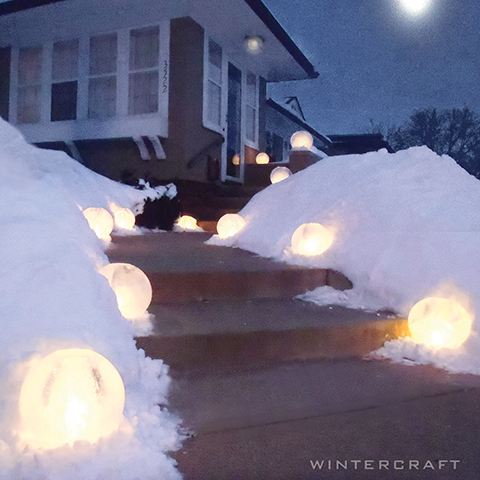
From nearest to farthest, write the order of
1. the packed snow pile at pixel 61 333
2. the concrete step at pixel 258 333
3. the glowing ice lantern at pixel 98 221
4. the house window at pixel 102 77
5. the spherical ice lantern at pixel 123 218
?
the packed snow pile at pixel 61 333 → the concrete step at pixel 258 333 → the glowing ice lantern at pixel 98 221 → the spherical ice lantern at pixel 123 218 → the house window at pixel 102 77

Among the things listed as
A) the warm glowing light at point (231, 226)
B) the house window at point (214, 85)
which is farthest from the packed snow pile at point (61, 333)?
the house window at point (214, 85)

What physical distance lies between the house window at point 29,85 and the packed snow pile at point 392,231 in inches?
296

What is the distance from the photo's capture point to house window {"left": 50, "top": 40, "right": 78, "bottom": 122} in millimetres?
9359

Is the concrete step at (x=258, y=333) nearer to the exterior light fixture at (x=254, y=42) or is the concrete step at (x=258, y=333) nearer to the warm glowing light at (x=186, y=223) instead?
the warm glowing light at (x=186, y=223)

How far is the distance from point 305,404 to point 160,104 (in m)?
7.69

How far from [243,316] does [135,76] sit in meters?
7.58

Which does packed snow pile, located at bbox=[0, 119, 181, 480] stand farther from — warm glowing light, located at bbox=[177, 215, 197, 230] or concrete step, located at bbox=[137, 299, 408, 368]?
warm glowing light, located at bbox=[177, 215, 197, 230]

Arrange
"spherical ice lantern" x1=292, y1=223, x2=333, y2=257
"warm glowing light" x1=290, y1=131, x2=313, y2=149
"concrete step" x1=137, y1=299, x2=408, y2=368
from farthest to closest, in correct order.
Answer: "warm glowing light" x1=290, y1=131, x2=313, y2=149 → "spherical ice lantern" x1=292, y1=223, x2=333, y2=257 → "concrete step" x1=137, y1=299, x2=408, y2=368

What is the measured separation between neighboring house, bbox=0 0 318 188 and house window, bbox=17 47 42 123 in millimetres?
24

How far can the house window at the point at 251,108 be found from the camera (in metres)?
11.3

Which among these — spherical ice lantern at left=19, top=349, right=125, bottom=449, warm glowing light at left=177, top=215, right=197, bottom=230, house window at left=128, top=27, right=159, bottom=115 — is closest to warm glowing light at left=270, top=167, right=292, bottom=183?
warm glowing light at left=177, top=215, right=197, bottom=230

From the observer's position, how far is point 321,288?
11.4ft

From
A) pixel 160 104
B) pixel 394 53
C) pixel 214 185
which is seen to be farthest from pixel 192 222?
pixel 394 53

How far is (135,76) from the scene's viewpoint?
8.80 m
